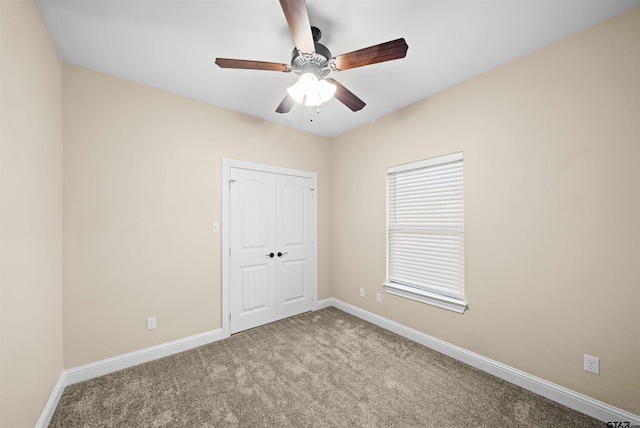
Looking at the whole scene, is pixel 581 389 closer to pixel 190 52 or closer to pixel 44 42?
pixel 190 52

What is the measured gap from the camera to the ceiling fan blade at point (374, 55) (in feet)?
4.58

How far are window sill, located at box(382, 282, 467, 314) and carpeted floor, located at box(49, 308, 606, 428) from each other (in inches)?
19.2

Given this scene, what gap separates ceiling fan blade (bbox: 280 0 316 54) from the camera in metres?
1.18

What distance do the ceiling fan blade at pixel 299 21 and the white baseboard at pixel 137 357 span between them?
290 cm

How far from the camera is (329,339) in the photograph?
9.33 ft

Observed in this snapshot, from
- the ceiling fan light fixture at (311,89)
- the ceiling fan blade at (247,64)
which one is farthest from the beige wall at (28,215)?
the ceiling fan light fixture at (311,89)

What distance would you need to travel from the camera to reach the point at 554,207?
1.89 meters

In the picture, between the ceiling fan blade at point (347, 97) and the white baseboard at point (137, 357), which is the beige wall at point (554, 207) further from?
the white baseboard at point (137, 357)

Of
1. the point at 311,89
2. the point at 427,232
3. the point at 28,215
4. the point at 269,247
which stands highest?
the point at 311,89

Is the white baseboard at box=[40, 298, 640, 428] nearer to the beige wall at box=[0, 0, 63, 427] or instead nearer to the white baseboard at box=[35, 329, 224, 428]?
the white baseboard at box=[35, 329, 224, 428]

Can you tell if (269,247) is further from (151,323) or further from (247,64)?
(247,64)

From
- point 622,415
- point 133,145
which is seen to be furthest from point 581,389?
point 133,145

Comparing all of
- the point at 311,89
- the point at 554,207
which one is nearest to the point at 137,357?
the point at 311,89

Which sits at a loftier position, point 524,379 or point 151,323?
point 151,323
